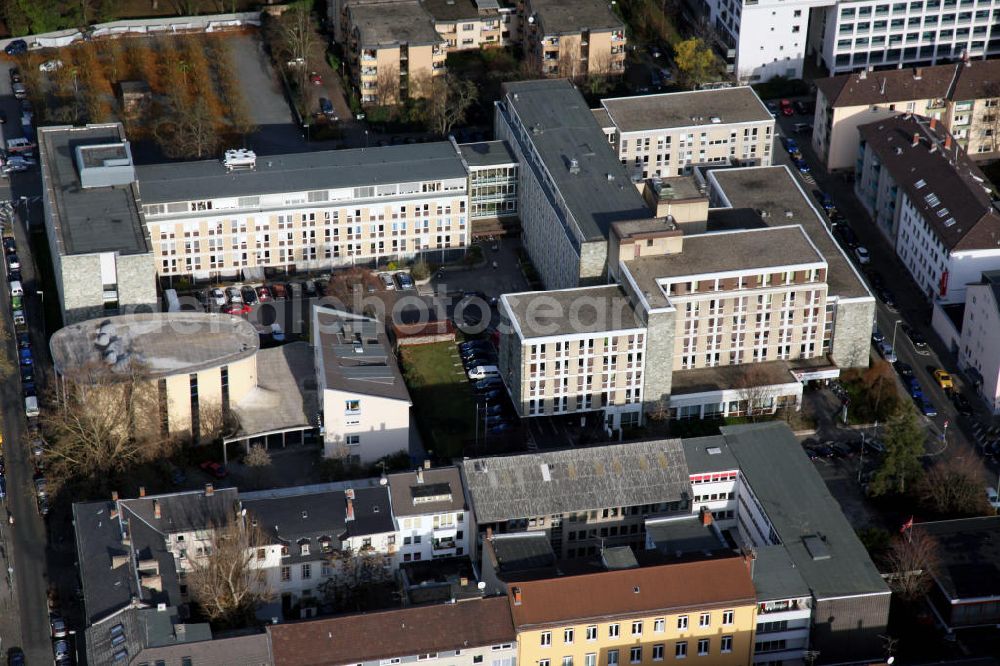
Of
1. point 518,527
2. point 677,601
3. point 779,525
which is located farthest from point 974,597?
point 518,527

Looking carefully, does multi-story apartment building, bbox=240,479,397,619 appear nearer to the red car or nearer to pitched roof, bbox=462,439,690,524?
pitched roof, bbox=462,439,690,524

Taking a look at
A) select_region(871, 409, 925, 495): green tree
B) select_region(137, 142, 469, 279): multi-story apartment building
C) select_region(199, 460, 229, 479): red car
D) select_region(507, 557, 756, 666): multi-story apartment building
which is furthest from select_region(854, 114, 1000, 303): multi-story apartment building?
select_region(199, 460, 229, 479): red car

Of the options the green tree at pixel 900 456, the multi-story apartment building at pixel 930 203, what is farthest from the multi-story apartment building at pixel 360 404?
the multi-story apartment building at pixel 930 203

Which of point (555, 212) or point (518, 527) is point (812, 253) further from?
point (518, 527)

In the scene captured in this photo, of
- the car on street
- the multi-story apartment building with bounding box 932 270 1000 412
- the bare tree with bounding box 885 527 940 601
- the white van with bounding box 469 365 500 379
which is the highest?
the multi-story apartment building with bounding box 932 270 1000 412

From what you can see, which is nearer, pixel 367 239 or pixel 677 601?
pixel 677 601

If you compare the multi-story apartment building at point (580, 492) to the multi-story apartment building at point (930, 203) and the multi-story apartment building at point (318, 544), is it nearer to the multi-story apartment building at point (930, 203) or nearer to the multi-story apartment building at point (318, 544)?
the multi-story apartment building at point (318, 544)

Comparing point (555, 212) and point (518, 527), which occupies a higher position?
point (555, 212)
